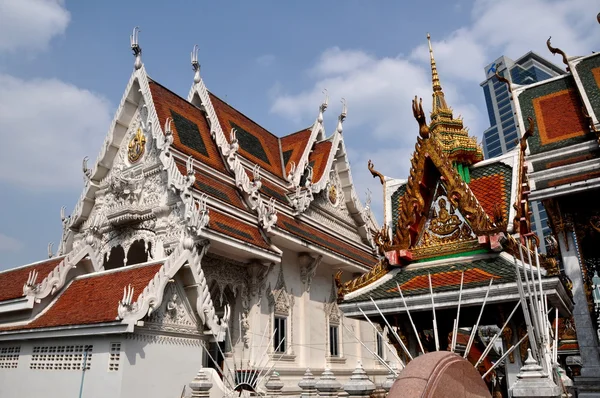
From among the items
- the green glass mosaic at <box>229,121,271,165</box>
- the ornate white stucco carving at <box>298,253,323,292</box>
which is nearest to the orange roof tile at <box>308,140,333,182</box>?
the green glass mosaic at <box>229,121,271,165</box>

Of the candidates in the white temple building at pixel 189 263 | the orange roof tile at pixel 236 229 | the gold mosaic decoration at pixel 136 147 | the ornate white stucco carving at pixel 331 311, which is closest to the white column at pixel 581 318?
the white temple building at pixel 189 263

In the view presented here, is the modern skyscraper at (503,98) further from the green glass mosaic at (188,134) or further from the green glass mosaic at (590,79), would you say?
the green glass mosaic at (188,134)

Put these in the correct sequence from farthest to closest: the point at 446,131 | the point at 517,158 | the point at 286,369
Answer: the point at 286,369, the point at 446,131, the point at 517,158

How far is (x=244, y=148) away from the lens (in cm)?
1686

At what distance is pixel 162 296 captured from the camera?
27.6 ft

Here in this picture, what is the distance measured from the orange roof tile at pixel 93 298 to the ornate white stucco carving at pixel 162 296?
1.04ft

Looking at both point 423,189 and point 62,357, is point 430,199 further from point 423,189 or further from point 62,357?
point 62,357

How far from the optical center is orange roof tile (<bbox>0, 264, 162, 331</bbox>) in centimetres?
834

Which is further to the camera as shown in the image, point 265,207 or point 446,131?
point 265,207

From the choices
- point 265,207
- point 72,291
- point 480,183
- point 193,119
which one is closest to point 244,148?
point 193,119

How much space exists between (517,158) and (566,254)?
260 cm

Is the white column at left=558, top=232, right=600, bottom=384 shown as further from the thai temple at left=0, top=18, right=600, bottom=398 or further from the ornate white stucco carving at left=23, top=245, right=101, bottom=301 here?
the ornate white stucco carving at left=23, top=245, right=101, bottom=301

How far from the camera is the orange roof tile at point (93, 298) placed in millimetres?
8336

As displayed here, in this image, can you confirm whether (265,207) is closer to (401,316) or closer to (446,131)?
(446,131)
